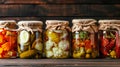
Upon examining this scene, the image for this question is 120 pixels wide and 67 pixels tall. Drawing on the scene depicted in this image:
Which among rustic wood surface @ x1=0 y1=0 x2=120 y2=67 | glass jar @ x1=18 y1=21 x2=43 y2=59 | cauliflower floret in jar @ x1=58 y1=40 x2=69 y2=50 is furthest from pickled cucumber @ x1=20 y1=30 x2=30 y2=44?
rustic wood surface @ x1=0 y1=0 x2=120 y2=67

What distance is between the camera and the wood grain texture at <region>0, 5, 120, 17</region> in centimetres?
122

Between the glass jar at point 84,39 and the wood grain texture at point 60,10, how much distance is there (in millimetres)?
231

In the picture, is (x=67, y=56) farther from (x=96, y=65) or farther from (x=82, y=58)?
(x=96, y=65)

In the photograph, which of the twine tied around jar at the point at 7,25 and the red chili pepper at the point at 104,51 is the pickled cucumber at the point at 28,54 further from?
the red chili pepper at the point at 104,51

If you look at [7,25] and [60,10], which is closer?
[7,25]

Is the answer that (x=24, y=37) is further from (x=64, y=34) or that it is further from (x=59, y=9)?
(x=59, y=9)

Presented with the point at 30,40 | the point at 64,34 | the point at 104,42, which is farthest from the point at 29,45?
the point at 104,42

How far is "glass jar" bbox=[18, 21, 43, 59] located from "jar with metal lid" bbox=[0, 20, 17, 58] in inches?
0.9

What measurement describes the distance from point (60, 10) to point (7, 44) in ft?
1.06

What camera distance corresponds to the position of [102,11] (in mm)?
1223

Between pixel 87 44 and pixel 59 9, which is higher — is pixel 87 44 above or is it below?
below

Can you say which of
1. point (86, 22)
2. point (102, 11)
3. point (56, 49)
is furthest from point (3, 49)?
point (102, 11)

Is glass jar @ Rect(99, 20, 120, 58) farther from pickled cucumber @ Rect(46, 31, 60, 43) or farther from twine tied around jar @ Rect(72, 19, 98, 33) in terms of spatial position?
pickled cucumber @ Rect(46, 31, 60, 43)

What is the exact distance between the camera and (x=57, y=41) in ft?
3.21
